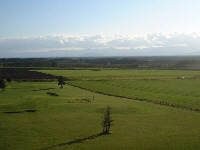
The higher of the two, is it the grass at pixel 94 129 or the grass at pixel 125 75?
the grass at pixel 125 75

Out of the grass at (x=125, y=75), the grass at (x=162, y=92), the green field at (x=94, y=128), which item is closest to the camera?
the green field at (x=94, y=128)

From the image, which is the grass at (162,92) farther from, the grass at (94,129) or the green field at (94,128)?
the grass at (94,129)

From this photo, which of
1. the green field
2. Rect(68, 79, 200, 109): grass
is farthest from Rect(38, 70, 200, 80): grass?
the green field

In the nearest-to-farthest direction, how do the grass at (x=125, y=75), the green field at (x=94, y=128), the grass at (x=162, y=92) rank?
the green field at (x=94, y=128)
the grass at (x=162, y=92)
the grass at (x=125, y=75)

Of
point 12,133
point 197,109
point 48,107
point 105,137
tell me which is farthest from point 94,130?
point 197,109

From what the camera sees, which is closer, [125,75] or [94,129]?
[94,129]

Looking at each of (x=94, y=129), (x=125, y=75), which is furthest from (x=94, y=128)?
(x=125, y=75)

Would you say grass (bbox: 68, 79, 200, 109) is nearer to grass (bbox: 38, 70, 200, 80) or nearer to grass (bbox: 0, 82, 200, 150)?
grass (bbox: 0, 82, 200, 150)

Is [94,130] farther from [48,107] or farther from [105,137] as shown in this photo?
[48,107]

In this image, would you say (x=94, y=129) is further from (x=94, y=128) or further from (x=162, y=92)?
(x=162, y=92)

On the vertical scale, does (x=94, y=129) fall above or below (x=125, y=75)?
below

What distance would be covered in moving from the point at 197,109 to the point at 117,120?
482 inches

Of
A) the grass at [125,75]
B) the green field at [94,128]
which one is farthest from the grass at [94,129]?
the grass at [125,75]

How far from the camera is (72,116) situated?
22156 millimetres
